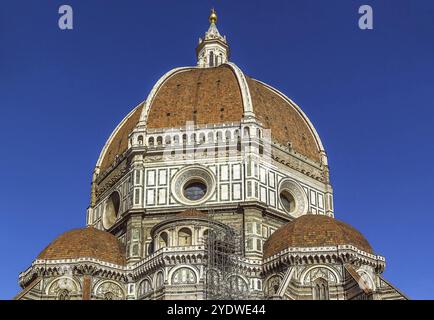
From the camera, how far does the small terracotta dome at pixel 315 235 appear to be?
39.6 m

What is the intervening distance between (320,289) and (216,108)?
51.8ft

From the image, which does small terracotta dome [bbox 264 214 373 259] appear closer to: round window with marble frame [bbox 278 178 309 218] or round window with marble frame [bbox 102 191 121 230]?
round window with marble frame [bbox 278 178 309 218]

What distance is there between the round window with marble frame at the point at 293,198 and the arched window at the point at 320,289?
9.46 m

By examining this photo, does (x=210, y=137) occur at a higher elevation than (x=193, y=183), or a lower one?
higher

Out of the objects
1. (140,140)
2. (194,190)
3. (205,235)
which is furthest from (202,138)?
(205,235)

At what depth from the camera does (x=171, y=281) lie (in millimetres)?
38531

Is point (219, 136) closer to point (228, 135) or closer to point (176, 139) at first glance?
point (228, 135)

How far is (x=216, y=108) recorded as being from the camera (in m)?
49.1

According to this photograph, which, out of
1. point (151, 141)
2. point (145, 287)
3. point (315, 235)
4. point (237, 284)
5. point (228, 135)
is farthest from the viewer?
point (151, 141)
